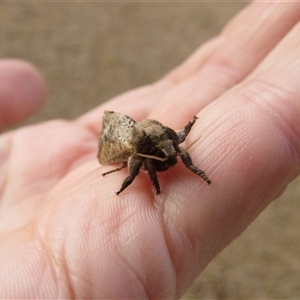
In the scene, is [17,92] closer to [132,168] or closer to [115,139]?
[115,139]

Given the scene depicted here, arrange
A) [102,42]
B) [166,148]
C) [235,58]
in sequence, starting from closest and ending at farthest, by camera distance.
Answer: [166,148]
[235,58]
[102,42]

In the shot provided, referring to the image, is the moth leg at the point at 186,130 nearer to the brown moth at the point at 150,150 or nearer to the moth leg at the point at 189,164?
the brown moth at the point at 150,150

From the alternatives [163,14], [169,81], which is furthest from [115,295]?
[163,14]

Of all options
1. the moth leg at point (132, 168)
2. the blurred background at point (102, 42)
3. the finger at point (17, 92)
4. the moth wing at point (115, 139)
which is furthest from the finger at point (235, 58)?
the blurred background at point (102, 42)

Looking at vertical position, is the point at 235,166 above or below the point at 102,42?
above

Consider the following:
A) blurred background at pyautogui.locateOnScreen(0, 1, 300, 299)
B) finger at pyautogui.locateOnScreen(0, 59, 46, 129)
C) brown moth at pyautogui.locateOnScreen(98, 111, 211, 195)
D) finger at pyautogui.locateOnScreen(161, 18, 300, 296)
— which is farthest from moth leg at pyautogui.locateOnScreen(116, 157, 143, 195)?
blurred background at pyautogui.locateOnScreen(0, 1, 300, 299)

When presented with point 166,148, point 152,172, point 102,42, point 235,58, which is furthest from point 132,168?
point 102,42

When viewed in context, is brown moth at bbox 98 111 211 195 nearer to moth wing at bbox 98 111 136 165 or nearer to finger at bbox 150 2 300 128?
moth wing at bbox 98 111 136 165
